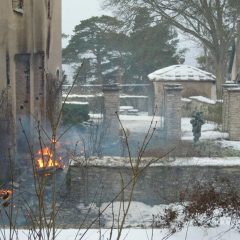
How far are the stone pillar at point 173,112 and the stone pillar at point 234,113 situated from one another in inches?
69.6

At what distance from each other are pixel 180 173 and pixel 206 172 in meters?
0.54

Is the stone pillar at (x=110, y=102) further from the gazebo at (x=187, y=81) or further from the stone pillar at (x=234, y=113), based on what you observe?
the gazebo at (x=187, y=81)

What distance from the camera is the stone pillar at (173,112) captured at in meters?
16.5

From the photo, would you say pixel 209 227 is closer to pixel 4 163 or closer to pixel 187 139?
pixel 4 163

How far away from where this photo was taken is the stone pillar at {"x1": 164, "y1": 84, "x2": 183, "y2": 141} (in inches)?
648

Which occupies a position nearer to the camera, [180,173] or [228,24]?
[180,173]

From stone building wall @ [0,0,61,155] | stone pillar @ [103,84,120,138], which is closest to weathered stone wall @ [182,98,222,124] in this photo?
stone pillar @ [103,84,120,138]

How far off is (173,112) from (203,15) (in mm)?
12288

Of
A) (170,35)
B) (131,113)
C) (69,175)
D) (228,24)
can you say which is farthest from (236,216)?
(170,35)

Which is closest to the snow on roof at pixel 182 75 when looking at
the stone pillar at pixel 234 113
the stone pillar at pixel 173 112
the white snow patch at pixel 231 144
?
the stone pillar at pixel 173 112

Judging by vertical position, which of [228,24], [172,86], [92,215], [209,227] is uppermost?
[228,24]

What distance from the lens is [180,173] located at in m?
9.37

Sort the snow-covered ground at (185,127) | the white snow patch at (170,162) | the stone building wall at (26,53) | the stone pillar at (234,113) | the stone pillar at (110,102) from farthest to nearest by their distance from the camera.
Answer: the snow-covered ground at (185,127) → the stone pillar at (110,102) → the stone pillar at (234,113) → the stone building wall at (26,53) → the white snow patch at (170,162)

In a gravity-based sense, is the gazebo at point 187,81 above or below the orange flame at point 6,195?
above
